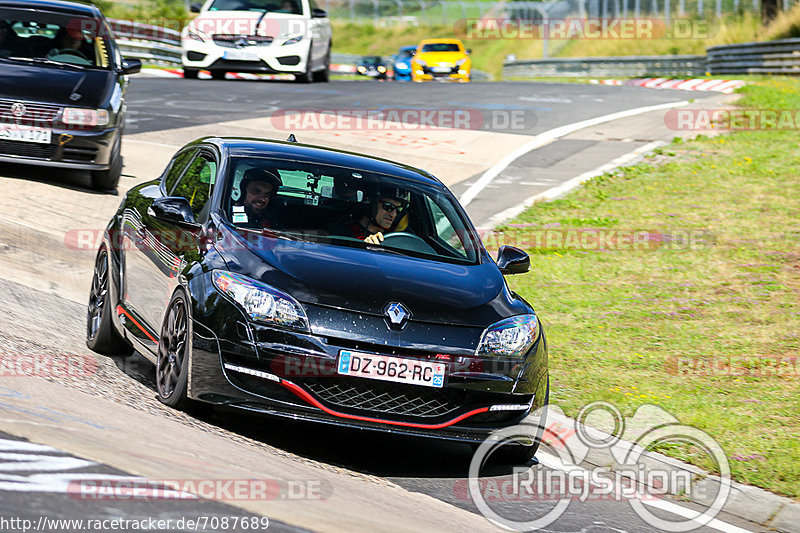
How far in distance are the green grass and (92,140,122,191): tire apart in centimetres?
442

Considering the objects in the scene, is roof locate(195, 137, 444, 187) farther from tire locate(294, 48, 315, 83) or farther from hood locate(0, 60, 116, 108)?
tire locate(294, 48, 315, 83)

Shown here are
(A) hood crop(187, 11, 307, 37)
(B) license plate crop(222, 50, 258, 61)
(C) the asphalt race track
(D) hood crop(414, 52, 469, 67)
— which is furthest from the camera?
(D) hood crop(414, 52, 469, 67)

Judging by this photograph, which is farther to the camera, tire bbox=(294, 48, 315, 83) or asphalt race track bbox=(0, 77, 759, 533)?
tire bbox=(294, 48, 315, 83)

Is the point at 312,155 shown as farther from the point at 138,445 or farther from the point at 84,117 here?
the point at 84,117

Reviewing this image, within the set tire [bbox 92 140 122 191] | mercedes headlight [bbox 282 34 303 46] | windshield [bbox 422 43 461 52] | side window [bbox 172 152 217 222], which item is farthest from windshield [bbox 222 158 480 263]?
windshield [bbox 422 43 461 52]

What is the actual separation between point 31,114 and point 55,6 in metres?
2.11

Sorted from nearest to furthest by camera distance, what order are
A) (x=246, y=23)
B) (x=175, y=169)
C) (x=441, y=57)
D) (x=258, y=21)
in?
(x=175, y=169) < (x=246, y=23) < (x=258, y=21) < (x=441, y=57)

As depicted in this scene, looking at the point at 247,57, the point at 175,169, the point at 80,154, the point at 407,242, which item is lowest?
the point at 247,57

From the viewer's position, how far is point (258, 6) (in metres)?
23.6

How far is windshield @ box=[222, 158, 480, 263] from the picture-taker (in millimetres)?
6785

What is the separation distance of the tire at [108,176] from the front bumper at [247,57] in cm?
1049

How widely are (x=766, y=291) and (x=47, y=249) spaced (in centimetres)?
652

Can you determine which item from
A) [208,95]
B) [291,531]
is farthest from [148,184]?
[208,95]

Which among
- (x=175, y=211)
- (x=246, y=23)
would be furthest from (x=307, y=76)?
(x=175, y=211)
